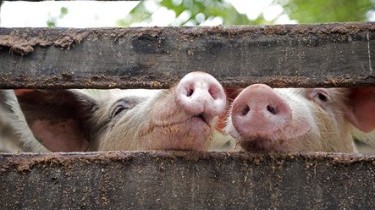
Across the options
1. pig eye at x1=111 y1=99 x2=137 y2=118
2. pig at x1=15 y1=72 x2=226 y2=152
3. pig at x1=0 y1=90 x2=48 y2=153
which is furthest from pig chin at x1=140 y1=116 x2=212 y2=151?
pig eye at x1=111 y1=99 x2=137 y2=118

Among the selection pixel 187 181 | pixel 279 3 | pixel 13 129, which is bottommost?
pixel 13 129

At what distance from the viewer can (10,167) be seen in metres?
2.74

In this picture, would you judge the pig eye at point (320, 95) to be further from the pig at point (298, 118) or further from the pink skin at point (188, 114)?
the pink skin at point (188, 114)

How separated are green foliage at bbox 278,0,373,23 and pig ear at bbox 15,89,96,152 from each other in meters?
1.74

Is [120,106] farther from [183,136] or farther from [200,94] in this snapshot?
[200,94]

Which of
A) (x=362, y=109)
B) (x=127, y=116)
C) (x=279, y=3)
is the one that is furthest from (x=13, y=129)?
(x=279, y=3)

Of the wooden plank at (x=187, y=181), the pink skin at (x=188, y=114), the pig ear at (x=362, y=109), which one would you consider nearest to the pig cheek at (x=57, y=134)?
the pink skin at (x=188, y=114)

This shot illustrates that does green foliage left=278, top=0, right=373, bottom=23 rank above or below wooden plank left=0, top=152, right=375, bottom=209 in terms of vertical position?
below

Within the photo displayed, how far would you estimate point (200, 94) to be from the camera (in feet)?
8.68

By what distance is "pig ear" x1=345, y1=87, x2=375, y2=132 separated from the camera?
4.21m

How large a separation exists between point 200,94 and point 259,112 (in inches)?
11.2

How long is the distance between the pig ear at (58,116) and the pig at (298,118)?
1.31 meters

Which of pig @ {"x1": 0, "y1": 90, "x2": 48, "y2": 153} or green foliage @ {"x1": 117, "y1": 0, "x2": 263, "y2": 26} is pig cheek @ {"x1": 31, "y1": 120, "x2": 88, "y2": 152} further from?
green foliage @ {"x1": 117, "y1": 0, "x2": 263, "y2": 26}

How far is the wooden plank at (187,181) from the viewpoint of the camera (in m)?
2.66
